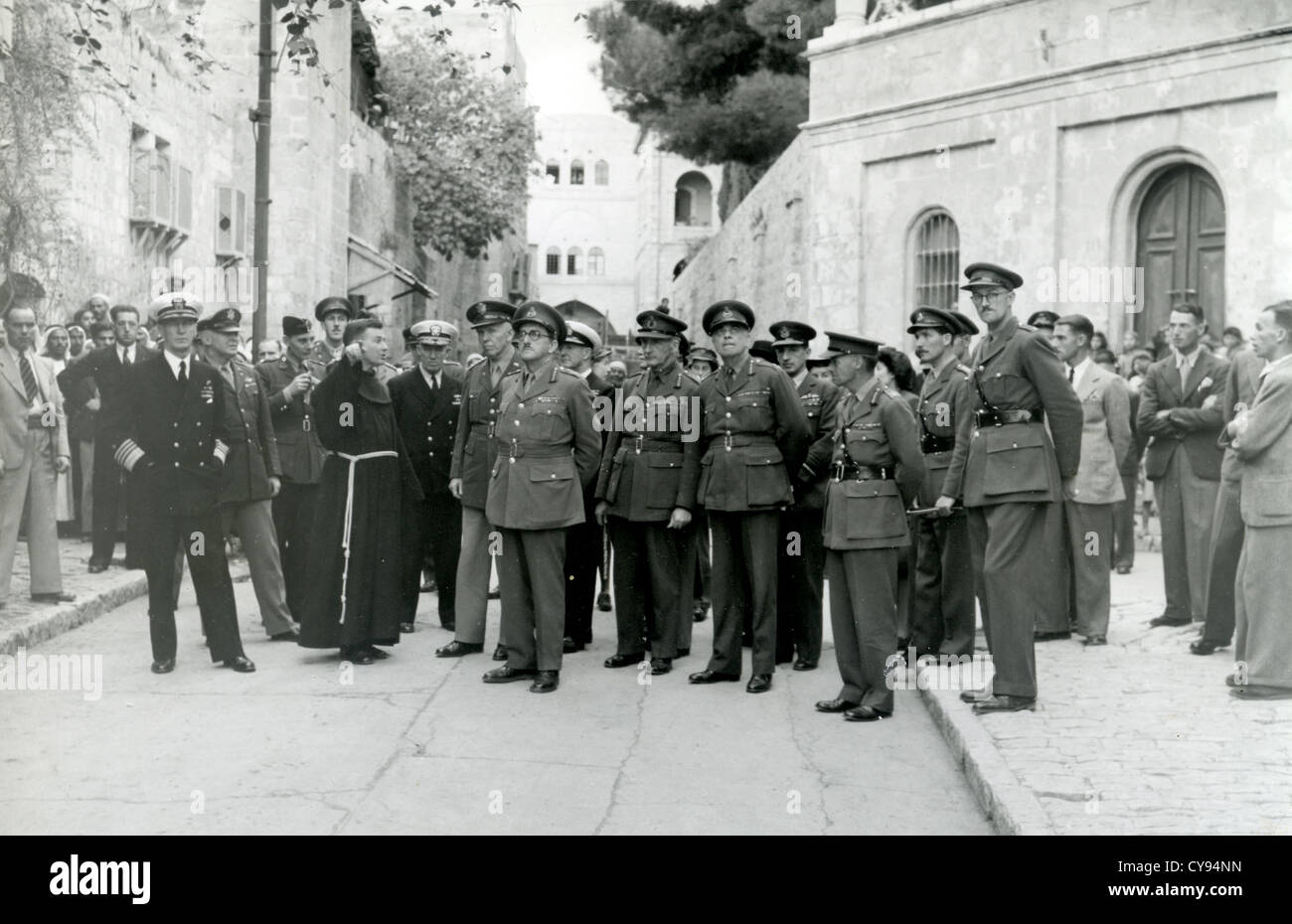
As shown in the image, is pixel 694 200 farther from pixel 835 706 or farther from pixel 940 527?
pixel 835 706

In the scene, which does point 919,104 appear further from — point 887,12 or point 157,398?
point 157,398

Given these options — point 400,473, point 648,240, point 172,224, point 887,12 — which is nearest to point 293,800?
point 400,473

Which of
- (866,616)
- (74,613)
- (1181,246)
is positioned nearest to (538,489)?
(866,616)

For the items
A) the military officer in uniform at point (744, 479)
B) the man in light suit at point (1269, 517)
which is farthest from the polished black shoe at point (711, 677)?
the man in light suit at point (1269, 517)

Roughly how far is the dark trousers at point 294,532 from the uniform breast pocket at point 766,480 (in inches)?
132

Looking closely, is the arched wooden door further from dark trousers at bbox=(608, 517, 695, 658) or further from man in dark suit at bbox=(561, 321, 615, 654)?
dark trousers at bbox=(608, 517, 695, 658)

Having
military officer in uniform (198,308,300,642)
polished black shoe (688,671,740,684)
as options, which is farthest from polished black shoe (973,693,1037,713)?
military officer in uniform (198,308,300,642)

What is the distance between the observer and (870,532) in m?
7.52

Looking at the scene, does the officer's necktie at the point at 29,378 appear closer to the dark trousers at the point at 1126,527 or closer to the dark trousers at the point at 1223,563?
the dark trousers at the point at 1223,563

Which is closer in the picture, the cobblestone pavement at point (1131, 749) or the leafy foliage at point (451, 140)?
the cobblestone pavement at point (1131, 749)

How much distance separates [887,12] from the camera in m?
22.1

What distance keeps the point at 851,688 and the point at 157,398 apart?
170 inches

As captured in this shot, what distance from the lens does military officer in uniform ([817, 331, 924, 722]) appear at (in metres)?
7.54

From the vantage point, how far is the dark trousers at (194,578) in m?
8.24
